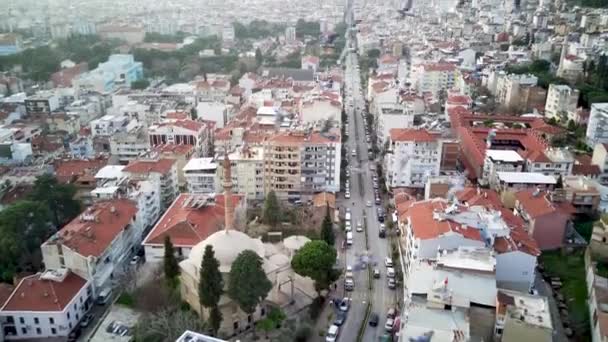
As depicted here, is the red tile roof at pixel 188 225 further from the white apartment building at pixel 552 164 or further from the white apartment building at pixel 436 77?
the white apartment building at pixel 436 77

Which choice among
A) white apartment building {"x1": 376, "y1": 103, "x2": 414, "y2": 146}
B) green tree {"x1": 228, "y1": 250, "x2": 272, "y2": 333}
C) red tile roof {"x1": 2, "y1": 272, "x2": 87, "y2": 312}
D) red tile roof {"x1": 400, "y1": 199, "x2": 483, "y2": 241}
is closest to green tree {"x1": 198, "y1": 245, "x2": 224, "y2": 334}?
green tree {"x1": 228, "y1": 250, "x2": 272, "y2": 333}

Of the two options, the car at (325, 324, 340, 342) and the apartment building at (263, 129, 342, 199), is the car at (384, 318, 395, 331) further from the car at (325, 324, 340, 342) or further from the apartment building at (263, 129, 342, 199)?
the apartment building at (263, 129, 342, 199)

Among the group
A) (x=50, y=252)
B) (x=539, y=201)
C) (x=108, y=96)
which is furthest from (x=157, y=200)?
(x=108, y=96)

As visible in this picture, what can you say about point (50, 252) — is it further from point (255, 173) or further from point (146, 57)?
point (146, 57)

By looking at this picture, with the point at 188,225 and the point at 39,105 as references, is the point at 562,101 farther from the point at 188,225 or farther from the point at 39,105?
the point at 39,105

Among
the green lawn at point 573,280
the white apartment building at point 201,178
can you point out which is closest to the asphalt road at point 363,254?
the green lawn at point 573,280

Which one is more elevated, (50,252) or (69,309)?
(50,252)
